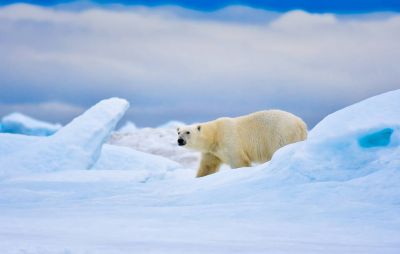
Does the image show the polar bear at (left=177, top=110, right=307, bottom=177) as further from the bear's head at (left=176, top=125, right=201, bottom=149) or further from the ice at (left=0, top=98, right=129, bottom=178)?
the ice at (left=0, top=98, right=129, bottom=178)

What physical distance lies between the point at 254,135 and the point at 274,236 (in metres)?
5.68

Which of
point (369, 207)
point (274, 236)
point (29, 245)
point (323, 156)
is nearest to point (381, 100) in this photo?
point (323, 156)

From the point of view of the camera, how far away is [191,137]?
9.64 meters

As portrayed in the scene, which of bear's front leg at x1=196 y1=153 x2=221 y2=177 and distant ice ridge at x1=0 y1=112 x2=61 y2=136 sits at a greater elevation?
→ distant ice ridge at x1=0 y1=112 x2=61 y2=136

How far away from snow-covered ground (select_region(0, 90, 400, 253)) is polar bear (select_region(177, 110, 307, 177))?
1.96 meters

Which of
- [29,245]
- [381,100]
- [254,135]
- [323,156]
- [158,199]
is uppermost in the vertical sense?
[254,135]

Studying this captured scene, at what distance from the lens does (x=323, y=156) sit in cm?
539

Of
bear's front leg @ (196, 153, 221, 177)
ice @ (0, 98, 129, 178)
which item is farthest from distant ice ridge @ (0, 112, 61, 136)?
bear's front leg @ (196, 153, 221, 177)

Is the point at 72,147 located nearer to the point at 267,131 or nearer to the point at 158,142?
the point at 267,131

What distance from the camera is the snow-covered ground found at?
352cm

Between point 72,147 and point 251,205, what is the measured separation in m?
5.84

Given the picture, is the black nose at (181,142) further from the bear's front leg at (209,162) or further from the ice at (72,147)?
the ice at (72,147)

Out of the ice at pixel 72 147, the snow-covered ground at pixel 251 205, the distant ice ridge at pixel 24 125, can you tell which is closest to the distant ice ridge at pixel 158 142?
the distant ice ridge at pixel 24 125

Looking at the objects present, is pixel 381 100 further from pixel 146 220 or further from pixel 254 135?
pixel 254 135
